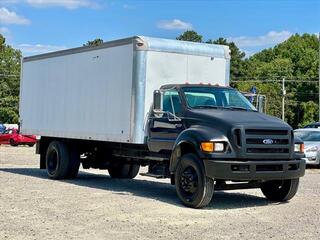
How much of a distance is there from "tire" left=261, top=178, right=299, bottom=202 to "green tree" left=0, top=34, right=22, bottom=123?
73.0 metres

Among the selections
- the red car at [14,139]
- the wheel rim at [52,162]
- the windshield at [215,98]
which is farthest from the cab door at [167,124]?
the red car at [14,139]

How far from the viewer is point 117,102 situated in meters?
13.4

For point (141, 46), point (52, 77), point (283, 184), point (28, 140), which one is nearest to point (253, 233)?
point (283, 184)

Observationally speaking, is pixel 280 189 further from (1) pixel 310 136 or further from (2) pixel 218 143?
(1) pixel 310 136

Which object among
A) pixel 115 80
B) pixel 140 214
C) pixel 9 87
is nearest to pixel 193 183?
pixel 140 214

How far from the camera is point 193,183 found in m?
11.0

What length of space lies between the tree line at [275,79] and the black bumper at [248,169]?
232ft

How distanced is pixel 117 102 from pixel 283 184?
4.11 m

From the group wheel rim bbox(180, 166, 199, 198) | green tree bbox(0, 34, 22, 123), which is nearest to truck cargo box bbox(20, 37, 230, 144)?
wheel rim bbox(180, 166, 199, 198)

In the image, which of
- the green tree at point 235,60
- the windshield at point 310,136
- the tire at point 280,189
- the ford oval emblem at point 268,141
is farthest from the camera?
the green tree at point 235,60

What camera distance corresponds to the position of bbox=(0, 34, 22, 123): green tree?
8269cm

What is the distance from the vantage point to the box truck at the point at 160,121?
1071 cm

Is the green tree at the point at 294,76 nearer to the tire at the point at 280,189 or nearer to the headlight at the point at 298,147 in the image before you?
the tire at the point at 280,189

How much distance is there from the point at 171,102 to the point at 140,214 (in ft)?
9.90
